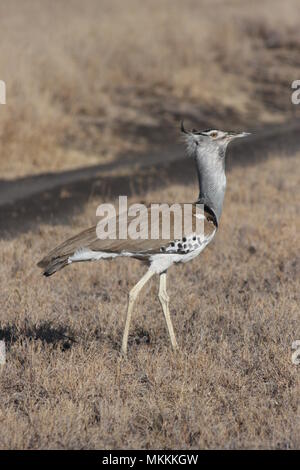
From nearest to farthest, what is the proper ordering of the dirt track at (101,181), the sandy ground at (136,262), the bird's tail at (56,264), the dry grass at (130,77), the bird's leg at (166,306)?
the sandy ground at (136,262), the bird's tail at (56,264), the bird's leg at (166,306), the dirt track at (101,181), the dry grass at (130,77)

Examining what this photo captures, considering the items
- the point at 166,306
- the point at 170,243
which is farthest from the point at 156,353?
the point at 170,243

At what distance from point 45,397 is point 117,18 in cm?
1736

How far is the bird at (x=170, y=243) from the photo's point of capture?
16.3 feet

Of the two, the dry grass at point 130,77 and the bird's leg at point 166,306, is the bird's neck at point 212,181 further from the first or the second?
the dry grass at point 130,77

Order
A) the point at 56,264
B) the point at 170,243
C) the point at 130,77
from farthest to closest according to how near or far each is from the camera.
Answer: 1. the point at 130,77
2. the point at 170,243
3. the point at 56,264

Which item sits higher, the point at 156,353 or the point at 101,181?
the point at 101,181

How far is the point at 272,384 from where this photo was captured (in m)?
4.77

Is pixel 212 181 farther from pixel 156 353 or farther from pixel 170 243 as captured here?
pixel 156 353

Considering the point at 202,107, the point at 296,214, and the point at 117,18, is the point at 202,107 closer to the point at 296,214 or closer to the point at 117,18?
the point at 117,18

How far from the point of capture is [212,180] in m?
5.31

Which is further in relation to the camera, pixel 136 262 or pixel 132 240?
pixel 136 262

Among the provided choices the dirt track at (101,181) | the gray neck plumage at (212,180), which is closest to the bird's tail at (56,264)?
the gray neck plumage at (212,180)

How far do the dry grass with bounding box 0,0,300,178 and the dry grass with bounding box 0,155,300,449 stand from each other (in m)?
5.55

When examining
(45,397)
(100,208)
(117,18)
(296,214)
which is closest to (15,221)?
(100,208)
